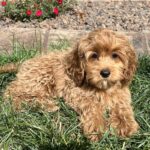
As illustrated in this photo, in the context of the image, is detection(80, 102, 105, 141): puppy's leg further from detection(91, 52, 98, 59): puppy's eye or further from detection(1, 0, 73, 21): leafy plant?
detection(1, 0, 73, 21): leafy plant

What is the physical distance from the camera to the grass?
4.77m

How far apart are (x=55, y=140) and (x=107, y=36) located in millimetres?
1167

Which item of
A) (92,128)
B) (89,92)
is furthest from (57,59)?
(92,128)

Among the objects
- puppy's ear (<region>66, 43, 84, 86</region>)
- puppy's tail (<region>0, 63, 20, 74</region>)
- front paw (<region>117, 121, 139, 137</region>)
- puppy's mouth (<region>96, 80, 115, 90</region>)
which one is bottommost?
front paw (<region>117, 121, 139, 137</region>)

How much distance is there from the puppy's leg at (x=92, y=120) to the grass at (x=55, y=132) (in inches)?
3.0

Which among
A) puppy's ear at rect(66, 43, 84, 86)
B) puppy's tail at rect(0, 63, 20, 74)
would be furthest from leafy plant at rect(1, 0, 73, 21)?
puppy's ear at rect(66, 43, 84, 86)

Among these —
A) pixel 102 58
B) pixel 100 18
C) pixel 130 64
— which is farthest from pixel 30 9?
pixel 102 58

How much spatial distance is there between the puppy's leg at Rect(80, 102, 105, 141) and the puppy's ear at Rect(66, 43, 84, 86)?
11.0 inches

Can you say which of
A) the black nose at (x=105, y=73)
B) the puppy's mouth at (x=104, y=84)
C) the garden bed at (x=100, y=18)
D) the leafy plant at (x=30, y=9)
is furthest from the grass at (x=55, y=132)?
the leafy plant at (x=30, y=9)

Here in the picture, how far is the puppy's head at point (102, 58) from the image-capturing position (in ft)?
15.4

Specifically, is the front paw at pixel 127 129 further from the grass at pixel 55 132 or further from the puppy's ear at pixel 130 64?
the puppy's ear at pixel 130 64

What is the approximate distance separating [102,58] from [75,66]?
357 mm

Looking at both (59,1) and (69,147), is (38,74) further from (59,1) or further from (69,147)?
(59,1)

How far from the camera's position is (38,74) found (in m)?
5.45
